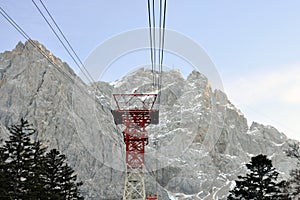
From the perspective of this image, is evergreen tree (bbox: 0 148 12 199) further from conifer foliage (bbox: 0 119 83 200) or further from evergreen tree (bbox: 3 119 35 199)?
evergreen tree (bbox: 3 119 35 199)

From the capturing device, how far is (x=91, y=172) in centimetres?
19912

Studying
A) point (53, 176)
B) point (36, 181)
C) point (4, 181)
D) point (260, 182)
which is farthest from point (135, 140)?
point (4, 181)

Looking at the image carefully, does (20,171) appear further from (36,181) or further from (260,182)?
(260,182)

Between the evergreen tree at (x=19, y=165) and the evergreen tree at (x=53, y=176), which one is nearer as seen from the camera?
the evergreen tree at (x=19, y=165)

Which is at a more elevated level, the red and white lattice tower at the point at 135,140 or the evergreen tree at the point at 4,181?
the red and white lattice tower at the point at 135,140

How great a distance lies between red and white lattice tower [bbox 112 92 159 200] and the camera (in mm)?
23984

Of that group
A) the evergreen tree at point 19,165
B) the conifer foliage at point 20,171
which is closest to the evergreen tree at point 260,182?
the conifer foliage at point 20,171

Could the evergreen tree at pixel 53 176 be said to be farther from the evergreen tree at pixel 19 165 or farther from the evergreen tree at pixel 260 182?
the evergreen tree at pixel 260 182

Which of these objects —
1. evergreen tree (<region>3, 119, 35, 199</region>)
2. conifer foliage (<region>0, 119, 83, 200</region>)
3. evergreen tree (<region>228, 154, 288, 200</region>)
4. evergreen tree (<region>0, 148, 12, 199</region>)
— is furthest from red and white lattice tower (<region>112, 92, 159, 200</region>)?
evergreen tree (<region>0, 148, 12, 199</region>)

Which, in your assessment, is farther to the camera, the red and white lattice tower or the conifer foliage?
the red and white lattice tower

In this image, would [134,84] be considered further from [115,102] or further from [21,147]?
[21,147]

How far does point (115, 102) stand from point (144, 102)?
196 cm

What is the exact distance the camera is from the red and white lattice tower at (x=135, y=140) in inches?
944

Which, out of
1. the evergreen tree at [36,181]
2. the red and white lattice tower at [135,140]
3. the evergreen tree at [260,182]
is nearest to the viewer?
the evergreen tree at [260,182]
